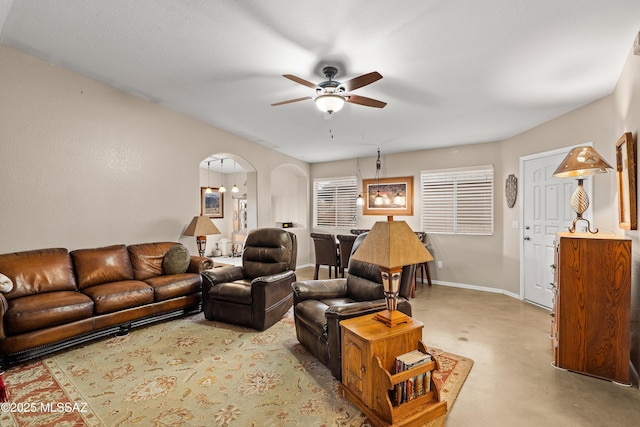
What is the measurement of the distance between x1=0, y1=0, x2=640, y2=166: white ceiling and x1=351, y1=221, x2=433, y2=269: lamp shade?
1478mm

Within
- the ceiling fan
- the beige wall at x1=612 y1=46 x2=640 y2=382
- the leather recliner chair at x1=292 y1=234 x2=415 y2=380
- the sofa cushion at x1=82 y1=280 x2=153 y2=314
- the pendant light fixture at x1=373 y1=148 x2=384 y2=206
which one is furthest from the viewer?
the pendant light fixture at x1=373 y1=148 x2=384 y2=206

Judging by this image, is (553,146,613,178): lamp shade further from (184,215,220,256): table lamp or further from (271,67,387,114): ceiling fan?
(184,215,220,256): table lamp

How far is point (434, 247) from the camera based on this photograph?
5539mm

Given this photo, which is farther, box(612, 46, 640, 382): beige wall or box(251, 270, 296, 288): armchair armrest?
box(251, 270, 296, 288): armchair armrest

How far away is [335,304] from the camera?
2721mm

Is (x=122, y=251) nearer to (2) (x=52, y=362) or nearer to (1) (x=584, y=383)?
(2) (x=52, y=362)

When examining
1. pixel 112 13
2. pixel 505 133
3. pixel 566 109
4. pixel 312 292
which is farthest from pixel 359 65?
pixel 505 133

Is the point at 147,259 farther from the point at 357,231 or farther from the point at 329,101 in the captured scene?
the point at 357,231

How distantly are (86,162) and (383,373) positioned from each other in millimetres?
3769

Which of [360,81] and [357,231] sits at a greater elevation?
[360,81]

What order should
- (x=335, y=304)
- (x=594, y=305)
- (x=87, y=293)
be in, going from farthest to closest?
(x=87, y=293)
(x=335, y=304)
(x=594, y=305)

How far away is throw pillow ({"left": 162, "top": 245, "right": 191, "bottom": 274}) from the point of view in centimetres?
373

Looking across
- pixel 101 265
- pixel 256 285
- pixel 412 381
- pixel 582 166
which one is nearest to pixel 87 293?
pixel 101 265

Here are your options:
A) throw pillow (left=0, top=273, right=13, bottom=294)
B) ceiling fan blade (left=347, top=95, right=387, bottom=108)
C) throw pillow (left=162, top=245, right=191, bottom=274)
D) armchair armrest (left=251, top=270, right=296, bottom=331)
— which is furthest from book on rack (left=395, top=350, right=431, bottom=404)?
throw pillow (left=0, top=273, right=13, bottom=294)
